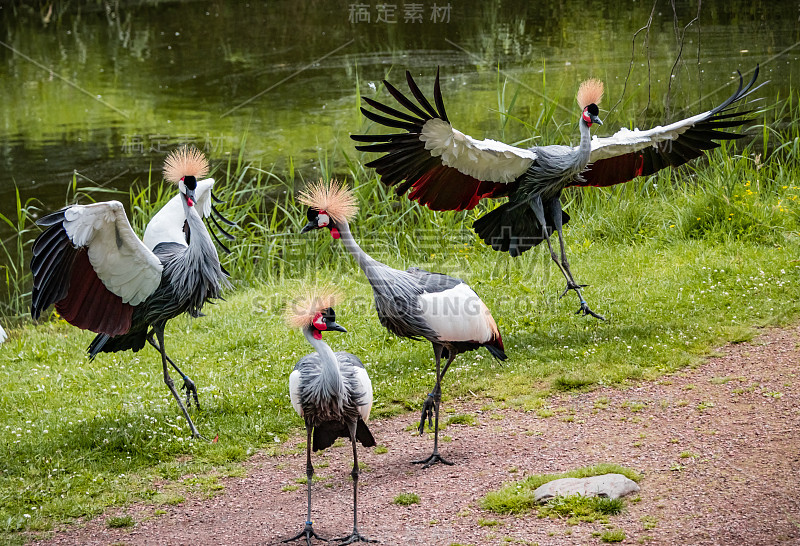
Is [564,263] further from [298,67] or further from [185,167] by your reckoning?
[298,67]

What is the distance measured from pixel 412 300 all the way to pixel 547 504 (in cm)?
144

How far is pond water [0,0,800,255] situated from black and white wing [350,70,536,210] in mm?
3728

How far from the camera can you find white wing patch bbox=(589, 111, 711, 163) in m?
Answer: 6.45

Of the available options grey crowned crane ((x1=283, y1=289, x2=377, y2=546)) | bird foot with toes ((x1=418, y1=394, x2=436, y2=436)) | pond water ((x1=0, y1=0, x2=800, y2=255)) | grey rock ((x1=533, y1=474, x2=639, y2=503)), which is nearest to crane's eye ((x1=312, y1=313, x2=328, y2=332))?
grey crowned crane ((x1=283, y1=289, x2=377, y2=546))

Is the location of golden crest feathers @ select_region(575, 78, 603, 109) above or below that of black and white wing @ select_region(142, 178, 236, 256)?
above

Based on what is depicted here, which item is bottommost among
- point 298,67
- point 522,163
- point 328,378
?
point 328,378

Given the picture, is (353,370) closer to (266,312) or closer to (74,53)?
(266,312)

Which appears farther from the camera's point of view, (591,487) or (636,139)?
(636,139)

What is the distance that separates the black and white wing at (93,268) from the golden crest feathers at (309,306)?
1.38 metres

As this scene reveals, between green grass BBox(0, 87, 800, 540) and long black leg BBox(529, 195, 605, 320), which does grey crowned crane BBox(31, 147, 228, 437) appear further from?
long black leg BBox(529, 195, 605, 320)

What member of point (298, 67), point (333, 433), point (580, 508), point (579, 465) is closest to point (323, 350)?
point (333, 433)

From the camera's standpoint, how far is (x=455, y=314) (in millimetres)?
4984
